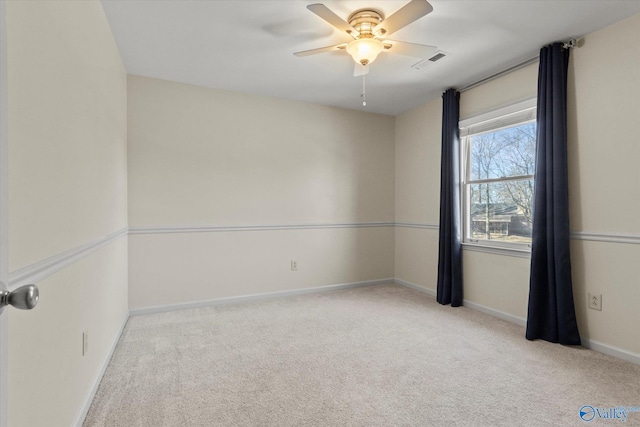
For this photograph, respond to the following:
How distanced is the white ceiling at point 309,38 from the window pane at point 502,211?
1.17m

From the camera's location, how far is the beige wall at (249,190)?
354 centimetres

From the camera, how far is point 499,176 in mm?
3516

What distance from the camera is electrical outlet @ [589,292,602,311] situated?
2609 millimetres

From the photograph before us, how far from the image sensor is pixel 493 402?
193 centimetres

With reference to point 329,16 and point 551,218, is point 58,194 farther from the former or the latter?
point 551,218

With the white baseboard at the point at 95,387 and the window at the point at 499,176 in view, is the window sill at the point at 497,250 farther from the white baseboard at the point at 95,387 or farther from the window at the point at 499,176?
the white baseboard at the point at 95,387

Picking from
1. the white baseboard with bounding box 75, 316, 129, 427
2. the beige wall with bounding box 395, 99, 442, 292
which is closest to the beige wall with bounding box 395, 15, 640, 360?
the beige wall with bounding box 395, 99, 442, 292

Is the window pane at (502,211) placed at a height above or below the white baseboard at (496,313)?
above

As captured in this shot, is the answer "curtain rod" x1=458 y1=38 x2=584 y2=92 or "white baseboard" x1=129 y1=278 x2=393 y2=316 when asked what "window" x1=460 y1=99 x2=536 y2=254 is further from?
"white baseboard" x1=129 y1=278 x2=393 y2=316

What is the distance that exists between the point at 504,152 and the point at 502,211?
606mm

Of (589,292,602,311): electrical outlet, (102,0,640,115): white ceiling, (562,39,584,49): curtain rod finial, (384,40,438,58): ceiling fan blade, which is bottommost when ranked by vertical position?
(589,292,602,311): electrical outlet

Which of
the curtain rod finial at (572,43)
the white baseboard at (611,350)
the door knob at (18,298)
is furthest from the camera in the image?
the curtain rod finial at (572,43)

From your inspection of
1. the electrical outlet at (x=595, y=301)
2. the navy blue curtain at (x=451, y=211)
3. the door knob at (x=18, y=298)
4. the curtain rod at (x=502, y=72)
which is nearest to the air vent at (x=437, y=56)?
the curtain rod at (x=502, y=72)

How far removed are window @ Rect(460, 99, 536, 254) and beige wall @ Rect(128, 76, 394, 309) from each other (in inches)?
51.3
